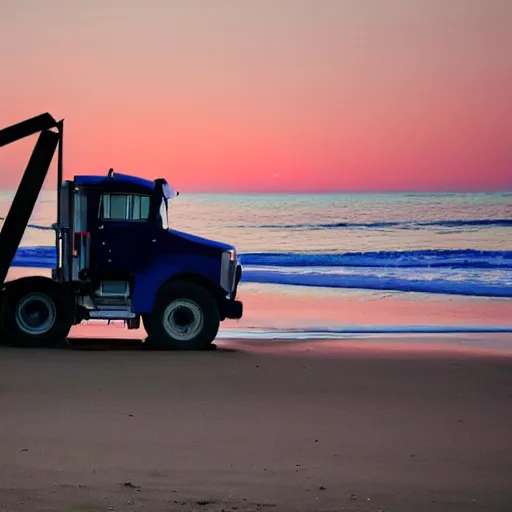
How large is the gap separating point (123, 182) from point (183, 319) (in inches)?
85.9

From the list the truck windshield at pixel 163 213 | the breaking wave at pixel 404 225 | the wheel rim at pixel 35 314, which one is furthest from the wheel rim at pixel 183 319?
the breaking wave at pixel 404 225

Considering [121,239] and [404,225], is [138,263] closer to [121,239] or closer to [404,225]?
[121,239]

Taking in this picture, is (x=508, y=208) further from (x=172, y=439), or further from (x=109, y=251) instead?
(x=172, y=439)

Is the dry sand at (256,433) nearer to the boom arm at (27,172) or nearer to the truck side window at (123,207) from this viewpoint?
the truck side window at (123,207)

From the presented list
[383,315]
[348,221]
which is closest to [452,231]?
[348,221]

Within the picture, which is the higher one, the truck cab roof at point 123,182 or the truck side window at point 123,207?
the truck cab roof at point 123,182

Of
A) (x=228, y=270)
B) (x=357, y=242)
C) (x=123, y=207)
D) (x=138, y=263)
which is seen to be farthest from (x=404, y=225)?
(x=138, y=263)

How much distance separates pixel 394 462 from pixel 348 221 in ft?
222

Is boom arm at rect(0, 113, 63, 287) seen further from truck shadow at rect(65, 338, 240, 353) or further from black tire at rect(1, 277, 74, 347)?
truck shadow at rect(65, 338, 240, 353)

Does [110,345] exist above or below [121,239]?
below

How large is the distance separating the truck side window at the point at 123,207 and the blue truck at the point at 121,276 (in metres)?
0.01

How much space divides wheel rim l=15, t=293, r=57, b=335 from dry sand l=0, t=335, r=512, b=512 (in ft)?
5.14

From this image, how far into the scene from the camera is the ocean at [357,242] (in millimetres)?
32188

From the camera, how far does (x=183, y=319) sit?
17.2m
